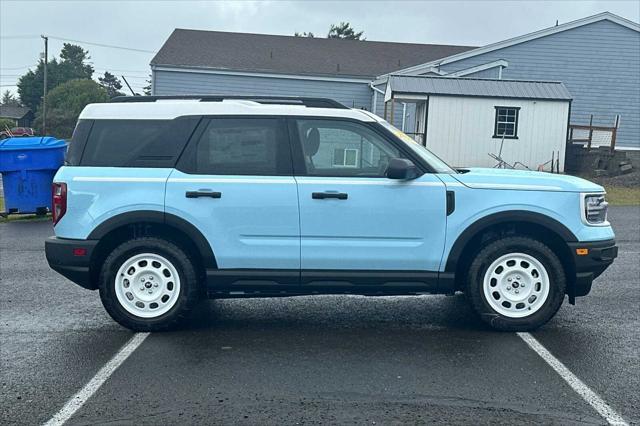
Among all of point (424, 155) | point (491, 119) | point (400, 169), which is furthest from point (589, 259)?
point (491, 119)

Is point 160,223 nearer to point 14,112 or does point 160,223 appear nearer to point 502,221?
point 502,221

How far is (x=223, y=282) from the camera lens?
600 centimetres

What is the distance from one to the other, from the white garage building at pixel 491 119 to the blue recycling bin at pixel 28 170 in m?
13.2

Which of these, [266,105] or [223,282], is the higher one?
[266,105]

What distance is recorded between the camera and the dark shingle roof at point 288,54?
32.0 m

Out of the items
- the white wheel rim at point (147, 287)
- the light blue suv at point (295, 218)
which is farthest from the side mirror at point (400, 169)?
the white wheel rim at point (147, 287)

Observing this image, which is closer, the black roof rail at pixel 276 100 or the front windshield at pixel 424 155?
the front windshield at pixel 424 155

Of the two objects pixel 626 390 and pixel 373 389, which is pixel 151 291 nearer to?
pixel 373 389

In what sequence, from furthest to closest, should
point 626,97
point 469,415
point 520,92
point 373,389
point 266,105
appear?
point 626,97, point 520,92, point 266,105, point 373,389, point 469,415

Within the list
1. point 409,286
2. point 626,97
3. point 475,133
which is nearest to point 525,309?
point 409,286

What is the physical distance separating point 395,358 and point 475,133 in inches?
789

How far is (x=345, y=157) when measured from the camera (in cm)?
608

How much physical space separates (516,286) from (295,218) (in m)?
1.98

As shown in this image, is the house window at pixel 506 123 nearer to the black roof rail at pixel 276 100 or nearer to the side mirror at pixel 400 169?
the black roof rail at pixel 276 100
